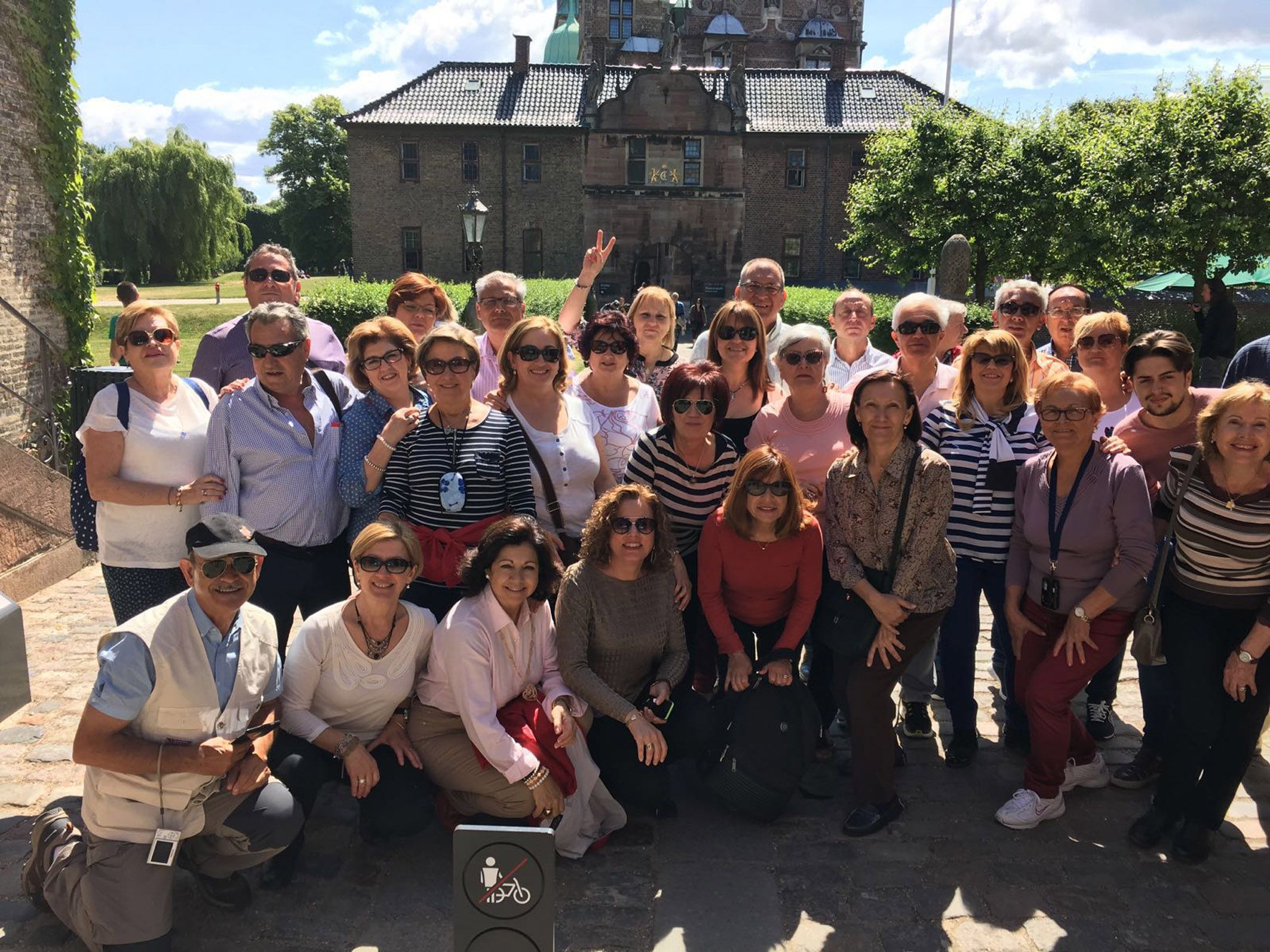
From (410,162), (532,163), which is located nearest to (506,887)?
(532,163)

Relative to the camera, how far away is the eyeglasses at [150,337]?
14.6ft

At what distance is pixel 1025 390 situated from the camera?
498 cm

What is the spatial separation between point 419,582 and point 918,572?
2.41m

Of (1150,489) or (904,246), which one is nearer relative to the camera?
(1150,489)

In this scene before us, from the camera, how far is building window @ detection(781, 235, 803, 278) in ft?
140

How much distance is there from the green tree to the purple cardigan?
55.9 m

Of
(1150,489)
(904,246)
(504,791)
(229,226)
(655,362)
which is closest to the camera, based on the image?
(504,791)

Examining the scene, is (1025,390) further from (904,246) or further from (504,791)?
(904,246)

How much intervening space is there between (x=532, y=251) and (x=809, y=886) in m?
40.3

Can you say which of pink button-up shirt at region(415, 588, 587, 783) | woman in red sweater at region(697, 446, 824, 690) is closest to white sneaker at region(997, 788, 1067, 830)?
woman in red sweater at region(697, 446, 824, 690)

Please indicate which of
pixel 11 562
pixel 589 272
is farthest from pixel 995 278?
pixel 11 562

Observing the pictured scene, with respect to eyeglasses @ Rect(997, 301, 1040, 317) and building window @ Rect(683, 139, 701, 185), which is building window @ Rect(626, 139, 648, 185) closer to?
building window @ Rect(683, 139, 701, 185)

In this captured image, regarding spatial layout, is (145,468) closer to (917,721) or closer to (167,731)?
(167,731)

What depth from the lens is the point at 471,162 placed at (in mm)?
41156
